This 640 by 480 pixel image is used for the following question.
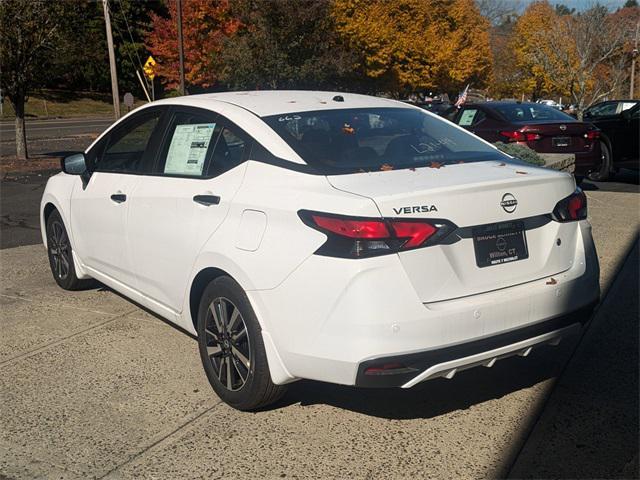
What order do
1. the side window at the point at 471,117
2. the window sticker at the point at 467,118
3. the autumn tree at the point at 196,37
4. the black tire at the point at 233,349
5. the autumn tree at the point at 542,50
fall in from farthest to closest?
the autumn tree at the point at 542,50
the autumn tree at the point at 196,37
the window sticker at the point at 467,118
the side window at the point at 471,117
the black tire at the point at 233,349

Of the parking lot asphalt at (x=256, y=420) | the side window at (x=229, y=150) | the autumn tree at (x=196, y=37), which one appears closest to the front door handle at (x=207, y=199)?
the side window at (x=229, y=150)

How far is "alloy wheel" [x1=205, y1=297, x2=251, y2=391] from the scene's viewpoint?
11.8 feet

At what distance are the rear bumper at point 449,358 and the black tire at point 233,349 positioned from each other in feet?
1.99

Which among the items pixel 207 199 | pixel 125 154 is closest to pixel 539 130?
pixel 125 154

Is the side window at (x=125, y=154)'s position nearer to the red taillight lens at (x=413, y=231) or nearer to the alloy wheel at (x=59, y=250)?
the alloy wheel at (x=59, y=250)

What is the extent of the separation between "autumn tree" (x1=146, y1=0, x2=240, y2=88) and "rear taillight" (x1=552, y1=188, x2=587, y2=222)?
26678 millimetres

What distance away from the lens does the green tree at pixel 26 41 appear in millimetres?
16078

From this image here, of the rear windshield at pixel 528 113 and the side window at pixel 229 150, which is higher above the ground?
the side window at pixel 229 150

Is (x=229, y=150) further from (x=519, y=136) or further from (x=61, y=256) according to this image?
(x=519, y=136)

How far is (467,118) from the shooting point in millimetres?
12219

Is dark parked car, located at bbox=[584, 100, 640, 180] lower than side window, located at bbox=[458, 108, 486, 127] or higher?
lower

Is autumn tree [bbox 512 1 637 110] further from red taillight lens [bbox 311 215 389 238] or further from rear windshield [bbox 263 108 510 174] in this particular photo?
red taillight lens [bbox 311 215 389 238]

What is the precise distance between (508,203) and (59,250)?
161 inches

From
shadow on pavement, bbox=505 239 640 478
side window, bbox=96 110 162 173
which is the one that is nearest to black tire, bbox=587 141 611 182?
shadow on pavement, bbox=505 239 640 478
